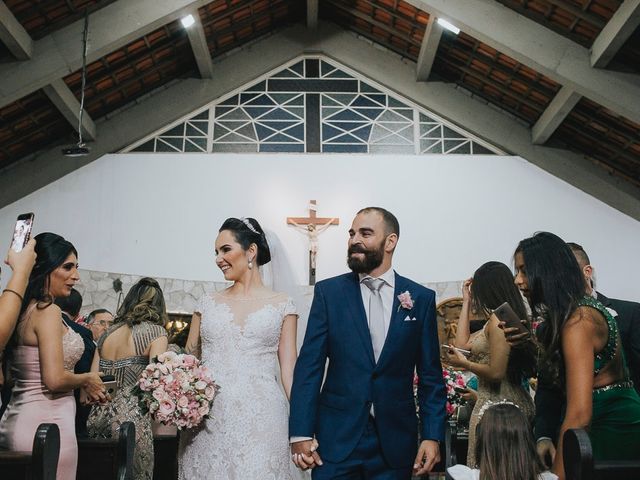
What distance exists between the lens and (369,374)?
279 cm

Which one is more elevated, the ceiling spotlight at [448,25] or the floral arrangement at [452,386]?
the ceiling spotlight at [448,25]

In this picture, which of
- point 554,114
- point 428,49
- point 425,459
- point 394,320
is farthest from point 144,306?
point 554,114

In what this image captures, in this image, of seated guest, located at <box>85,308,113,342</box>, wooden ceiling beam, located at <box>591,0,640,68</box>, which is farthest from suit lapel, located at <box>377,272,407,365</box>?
wooden ceiling beam, located at <box>591,0,640,68</box>

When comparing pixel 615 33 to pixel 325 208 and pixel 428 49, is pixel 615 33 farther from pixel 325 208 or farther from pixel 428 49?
pixel 325 208

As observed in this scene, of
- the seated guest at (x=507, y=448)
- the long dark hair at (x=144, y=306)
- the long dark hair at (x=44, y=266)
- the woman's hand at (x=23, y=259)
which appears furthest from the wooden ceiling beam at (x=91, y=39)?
the seated guest at (x=507, y=448)

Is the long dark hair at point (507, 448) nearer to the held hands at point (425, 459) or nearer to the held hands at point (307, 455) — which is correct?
the held hands at point (425, 459)

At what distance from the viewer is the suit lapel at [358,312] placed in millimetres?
2838

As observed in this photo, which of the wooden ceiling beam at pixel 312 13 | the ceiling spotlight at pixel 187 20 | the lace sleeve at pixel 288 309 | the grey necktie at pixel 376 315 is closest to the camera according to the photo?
the grey necktie at pixel 376 315

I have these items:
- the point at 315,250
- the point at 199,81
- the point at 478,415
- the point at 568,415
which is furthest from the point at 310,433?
the point at 199,81

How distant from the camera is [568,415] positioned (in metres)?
2.40

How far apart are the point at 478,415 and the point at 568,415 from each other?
139 cm

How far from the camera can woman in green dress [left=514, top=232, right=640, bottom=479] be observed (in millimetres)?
2410

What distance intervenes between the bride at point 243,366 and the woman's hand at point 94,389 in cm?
42

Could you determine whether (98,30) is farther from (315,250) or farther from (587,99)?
(587,99)
